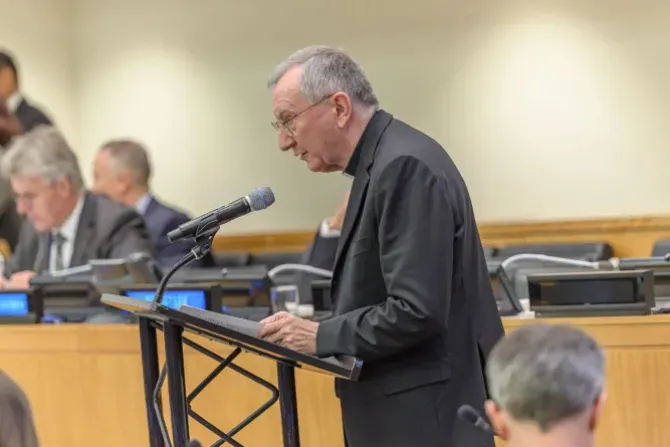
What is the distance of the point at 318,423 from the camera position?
3000mm

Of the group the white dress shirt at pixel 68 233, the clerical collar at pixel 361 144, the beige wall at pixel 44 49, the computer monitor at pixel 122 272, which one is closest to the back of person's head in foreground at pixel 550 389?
the clerical collar at pixel 361 144

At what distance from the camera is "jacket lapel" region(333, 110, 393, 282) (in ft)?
6.80

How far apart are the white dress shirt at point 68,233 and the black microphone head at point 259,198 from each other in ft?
7.83

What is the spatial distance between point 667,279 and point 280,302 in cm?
130

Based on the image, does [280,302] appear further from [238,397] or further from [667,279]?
[667,279]

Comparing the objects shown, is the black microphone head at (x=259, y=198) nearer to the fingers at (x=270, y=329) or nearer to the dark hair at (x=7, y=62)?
the fingers at (x=270, y=329)

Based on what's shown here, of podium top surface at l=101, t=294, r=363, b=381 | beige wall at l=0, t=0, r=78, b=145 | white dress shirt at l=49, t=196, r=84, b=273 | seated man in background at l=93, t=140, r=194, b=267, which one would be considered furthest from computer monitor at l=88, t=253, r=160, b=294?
beige wall at l=0, t=0, r=78, b=145

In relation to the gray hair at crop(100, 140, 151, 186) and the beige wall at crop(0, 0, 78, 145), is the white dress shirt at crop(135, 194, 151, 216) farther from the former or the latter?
the beige wall at crop(0, 0, 78, 145)

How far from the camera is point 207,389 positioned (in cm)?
317

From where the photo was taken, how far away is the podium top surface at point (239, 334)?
1.89 m

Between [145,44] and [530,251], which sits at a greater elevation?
[145,44]

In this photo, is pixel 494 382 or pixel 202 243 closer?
pixel 494 382

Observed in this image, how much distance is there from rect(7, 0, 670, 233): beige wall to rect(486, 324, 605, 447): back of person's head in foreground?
5004 mm

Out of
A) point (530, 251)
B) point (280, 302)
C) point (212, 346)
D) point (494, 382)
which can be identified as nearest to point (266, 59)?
point (530, 251)
